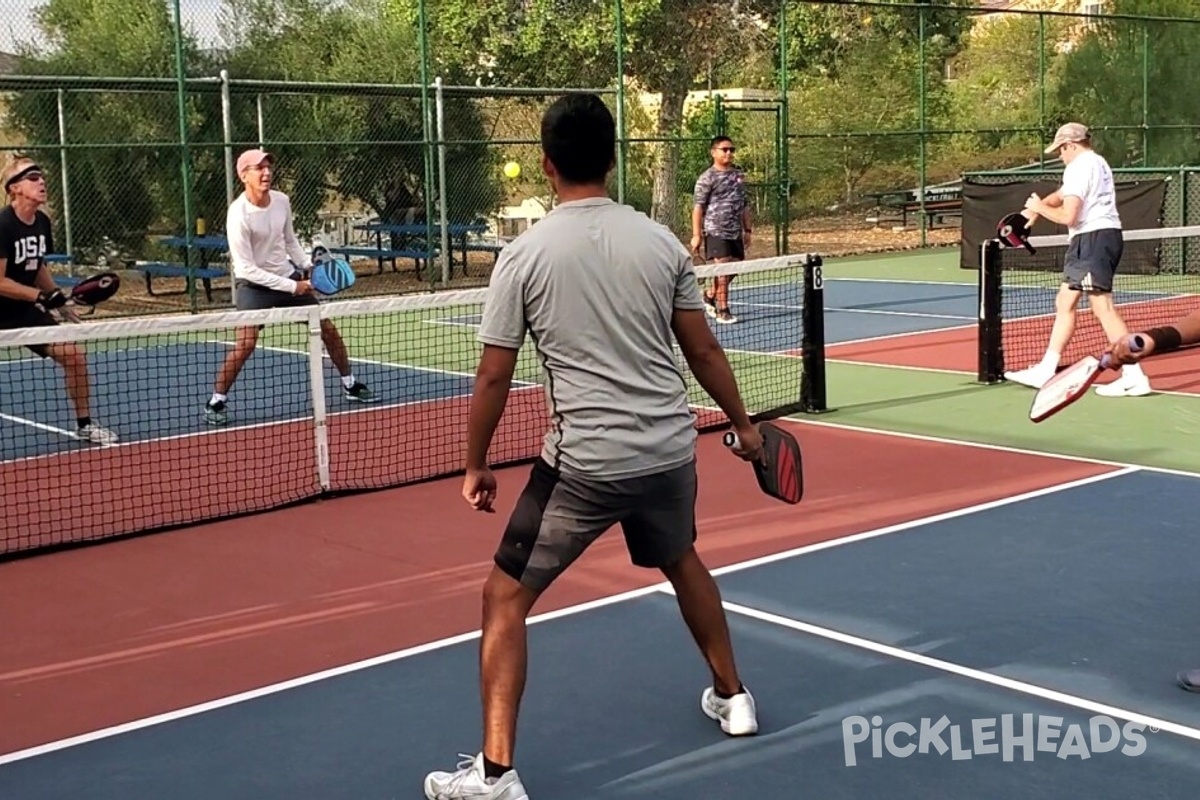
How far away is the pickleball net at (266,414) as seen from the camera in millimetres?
7402

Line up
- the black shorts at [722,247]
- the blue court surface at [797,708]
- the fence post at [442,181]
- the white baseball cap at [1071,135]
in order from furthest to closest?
the fence post at [442,181], the black shorts at [722,247], the white baseball cap at [1071,135], the blue court surface at [797,708]

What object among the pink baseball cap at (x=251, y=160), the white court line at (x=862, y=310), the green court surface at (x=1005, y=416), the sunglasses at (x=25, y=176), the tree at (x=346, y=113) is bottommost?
the green court surface at (x=1005, y=416)

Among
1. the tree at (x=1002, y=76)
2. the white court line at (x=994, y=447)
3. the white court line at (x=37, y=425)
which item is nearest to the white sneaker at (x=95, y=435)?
the white court line at (x=37, y=425)

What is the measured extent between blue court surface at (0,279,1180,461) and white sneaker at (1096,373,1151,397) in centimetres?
315

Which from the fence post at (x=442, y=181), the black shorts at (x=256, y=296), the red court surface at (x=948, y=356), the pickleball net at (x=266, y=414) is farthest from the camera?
the fence post at (x=442, y=181)

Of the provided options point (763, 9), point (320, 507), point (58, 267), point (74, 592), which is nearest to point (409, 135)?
point (58, 267)

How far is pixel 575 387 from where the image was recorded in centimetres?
383

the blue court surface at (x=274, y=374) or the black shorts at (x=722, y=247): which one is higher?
the black shorts at (x=722, y=247)

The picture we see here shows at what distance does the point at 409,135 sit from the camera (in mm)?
20281

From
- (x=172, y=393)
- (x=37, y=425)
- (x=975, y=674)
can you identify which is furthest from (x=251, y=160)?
(x=975, y=674)

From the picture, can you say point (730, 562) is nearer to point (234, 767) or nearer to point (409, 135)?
point (234, 767)

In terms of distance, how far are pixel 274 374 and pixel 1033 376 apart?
18.6 feet

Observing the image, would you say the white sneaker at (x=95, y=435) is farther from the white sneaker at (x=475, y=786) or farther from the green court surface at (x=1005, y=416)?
the white sneaker at (x=475, y=786)

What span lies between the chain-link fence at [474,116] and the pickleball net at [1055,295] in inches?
108
